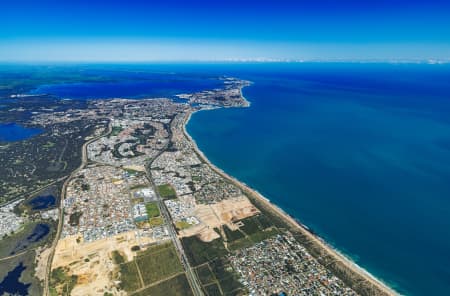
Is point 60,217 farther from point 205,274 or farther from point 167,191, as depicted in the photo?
point 205,274

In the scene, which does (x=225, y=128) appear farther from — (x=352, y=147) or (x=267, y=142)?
(x=352, y=147)

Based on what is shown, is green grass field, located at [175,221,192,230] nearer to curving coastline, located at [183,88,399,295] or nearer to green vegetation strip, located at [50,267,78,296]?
curving coastline, located at [183,88,399,295]

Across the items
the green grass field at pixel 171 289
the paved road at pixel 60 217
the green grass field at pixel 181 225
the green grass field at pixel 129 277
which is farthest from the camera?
the green grass field at pixel 181 225

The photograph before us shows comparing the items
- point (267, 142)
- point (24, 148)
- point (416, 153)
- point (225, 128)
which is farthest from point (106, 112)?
point (416, 153)

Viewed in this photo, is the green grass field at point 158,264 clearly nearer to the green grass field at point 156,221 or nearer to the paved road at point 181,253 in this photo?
the paved road at point 181,253

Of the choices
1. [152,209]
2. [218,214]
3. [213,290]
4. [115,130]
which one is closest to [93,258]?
[152,209]

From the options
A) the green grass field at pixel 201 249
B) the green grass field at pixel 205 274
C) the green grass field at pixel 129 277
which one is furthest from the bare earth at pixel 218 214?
the green grass field at pixel 129 277

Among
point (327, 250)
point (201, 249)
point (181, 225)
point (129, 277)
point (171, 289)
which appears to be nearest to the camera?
Result: point (171, 289)
